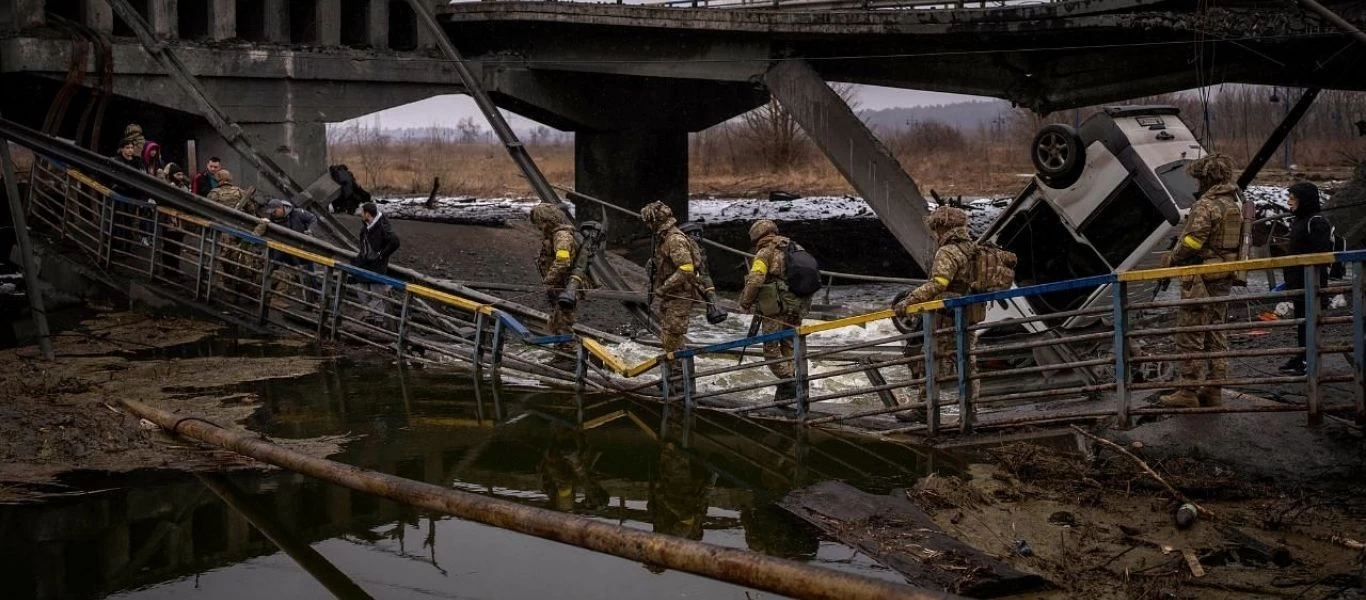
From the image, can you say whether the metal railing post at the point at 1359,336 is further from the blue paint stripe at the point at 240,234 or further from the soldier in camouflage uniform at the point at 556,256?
the blue paint stripe at the point at 240,234

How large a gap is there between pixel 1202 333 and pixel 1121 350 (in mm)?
1061

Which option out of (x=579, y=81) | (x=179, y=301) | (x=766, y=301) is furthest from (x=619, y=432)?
(x=579, y=81)

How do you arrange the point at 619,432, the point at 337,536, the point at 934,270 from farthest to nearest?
the point at 619,432 < the point at 934,270 < the point at 337,536

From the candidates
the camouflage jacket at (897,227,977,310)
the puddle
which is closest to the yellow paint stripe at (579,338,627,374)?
the puddle

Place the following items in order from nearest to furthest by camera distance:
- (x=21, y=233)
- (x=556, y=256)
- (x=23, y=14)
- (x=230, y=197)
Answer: (x=21, y=233)
(x=556, y=256)
(x=230, y=197)
(x=23, y=14)

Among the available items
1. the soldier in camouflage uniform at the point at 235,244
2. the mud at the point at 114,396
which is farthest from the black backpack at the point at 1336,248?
the soldier in camouflage uniform at the point at 235,244

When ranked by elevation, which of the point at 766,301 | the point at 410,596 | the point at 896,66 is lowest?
the point at 410,596

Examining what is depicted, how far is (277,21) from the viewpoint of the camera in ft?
78.4

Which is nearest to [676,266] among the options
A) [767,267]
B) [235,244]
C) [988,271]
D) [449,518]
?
[767,267]

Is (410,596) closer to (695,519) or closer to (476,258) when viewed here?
(695,519)

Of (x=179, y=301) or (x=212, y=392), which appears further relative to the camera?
(x=179, y=301)

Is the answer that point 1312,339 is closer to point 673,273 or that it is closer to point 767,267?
point 767,267

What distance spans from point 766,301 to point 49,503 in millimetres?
5786

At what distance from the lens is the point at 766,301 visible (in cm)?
1156
